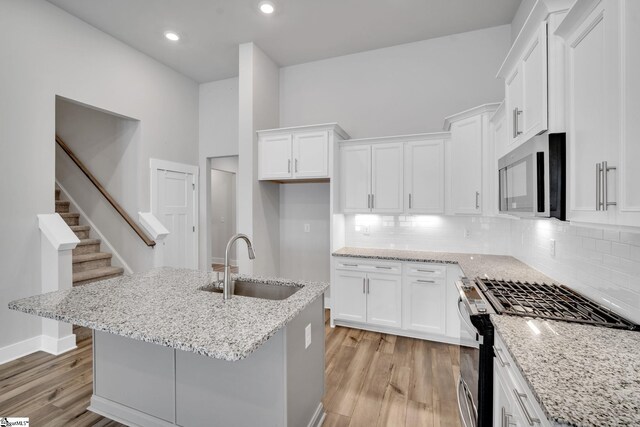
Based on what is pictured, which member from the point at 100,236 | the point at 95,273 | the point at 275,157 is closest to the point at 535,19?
the point at 275,157

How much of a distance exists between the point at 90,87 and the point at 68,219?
1.95 meters

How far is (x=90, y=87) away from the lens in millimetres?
3428

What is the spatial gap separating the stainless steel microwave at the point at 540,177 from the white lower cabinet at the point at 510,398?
0.68m

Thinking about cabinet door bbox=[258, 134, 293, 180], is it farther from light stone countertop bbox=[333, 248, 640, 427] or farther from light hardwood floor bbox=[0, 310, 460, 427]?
light stone countertop bbox=[333, 248, 640, 427]

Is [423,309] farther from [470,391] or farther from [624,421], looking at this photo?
[624,421]

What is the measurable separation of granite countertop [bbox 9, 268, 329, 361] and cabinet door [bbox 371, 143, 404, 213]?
5.88 feet

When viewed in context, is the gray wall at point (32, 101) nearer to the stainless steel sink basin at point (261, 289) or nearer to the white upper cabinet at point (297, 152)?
the white upper cabinet at point (297, 152)

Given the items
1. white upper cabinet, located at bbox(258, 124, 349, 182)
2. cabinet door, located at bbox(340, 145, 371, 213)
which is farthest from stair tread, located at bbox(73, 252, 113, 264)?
cabinet door, located at bbox(340, 145, 371, 213)

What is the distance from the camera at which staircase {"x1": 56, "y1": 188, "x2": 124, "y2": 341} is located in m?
3.45

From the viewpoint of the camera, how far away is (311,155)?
3.56 m

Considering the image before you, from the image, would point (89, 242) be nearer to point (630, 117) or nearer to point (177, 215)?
point (177, 215)

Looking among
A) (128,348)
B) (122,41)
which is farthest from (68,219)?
(128,348)

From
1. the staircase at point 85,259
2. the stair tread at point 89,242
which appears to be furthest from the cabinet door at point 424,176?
the stair tread at point 89,242

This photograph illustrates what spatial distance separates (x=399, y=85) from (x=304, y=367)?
348 centimetres
